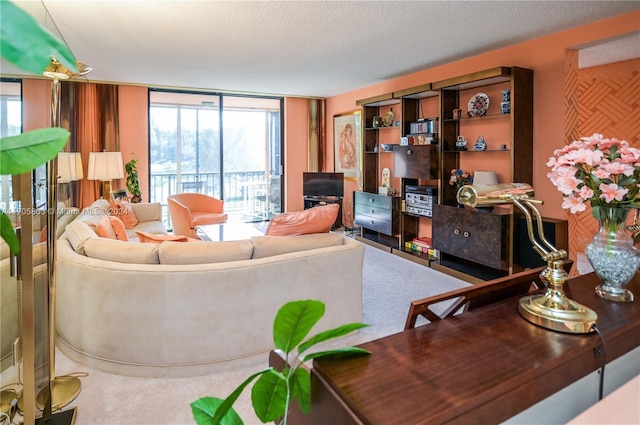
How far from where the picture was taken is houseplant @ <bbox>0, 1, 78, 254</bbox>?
35 centimetres

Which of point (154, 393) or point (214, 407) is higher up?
point (214, 407)

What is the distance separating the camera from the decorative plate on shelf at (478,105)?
14.0 feet

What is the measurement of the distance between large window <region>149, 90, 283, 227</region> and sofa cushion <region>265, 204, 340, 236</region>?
4.32 meters

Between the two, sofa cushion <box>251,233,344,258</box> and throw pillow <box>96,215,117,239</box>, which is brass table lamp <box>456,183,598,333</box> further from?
throw pillow <box>96,215,117,239</box>

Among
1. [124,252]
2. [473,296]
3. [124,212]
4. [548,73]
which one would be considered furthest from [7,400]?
[548,73]

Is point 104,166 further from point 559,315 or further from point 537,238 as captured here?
point 559,315

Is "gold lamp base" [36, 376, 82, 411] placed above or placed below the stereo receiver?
below

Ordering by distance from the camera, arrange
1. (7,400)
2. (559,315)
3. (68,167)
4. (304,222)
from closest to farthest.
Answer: (559,315) < (7,400) < (304,222) < (68,167)

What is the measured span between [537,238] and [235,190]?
5.58 meters

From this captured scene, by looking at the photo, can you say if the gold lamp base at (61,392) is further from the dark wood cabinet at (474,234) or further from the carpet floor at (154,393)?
the dark wood cabinet at (474,234)

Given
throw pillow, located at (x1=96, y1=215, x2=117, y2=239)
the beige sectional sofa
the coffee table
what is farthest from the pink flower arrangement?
the coffee table

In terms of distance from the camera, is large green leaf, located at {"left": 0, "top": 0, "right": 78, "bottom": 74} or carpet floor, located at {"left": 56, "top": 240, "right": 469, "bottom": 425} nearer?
large green leaf, located at {"left": 0, "top": 0, "right": 78, "bottom": 74}

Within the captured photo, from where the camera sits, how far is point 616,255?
1302 mm

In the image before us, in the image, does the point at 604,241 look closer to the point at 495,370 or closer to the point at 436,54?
the point at 495,370
